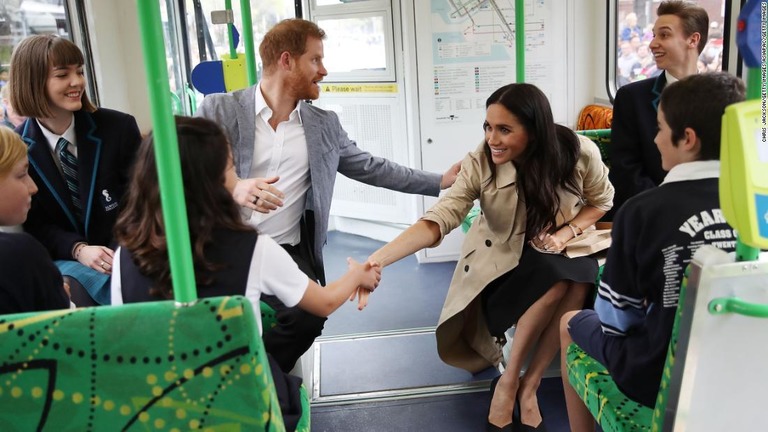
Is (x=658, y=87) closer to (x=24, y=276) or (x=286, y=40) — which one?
(x=286, y=40)

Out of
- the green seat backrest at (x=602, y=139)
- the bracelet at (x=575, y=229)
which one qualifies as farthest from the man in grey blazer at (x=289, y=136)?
the green seat backrest at (x=602, y=139)

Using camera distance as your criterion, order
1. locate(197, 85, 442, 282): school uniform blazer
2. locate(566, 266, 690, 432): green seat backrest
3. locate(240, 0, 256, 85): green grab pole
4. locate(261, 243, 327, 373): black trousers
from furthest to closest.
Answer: locate(240, 0, 256, 85): green grab pole, locate(197, 85, 442, 282): school uniform blazer, locate(261, 243, 327, 373): black trousers, locate(566, 266, 690, 432): green seat backrest

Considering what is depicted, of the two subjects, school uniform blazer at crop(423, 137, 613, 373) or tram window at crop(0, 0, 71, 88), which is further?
tram window at crop(0, 0, 71, 88)

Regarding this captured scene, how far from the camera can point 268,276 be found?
173 cm

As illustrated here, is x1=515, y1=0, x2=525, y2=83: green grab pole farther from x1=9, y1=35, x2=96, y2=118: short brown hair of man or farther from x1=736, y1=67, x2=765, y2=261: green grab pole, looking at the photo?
x1=9, y1=35, x2=96, y2=118: short brown hair of man

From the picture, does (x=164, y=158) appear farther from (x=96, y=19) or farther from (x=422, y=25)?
(x=96, y=19)

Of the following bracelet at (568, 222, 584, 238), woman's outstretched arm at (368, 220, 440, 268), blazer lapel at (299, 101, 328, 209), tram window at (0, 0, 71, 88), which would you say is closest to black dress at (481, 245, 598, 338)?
bracelet at (568, 222, 584, 238)

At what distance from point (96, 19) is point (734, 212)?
4538mm

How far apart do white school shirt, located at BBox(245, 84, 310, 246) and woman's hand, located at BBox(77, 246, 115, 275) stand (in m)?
0.57

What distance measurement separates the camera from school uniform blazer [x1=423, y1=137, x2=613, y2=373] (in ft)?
9.21

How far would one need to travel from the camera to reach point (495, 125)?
267cm

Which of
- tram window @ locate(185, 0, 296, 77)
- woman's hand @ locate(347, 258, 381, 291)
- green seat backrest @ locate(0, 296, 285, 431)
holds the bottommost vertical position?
woman's hand @ locate(347, 258, 381, 291)

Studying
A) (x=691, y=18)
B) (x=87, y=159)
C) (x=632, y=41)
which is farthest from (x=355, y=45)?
(x=87, y=159)

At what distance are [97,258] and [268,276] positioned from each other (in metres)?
1.26
